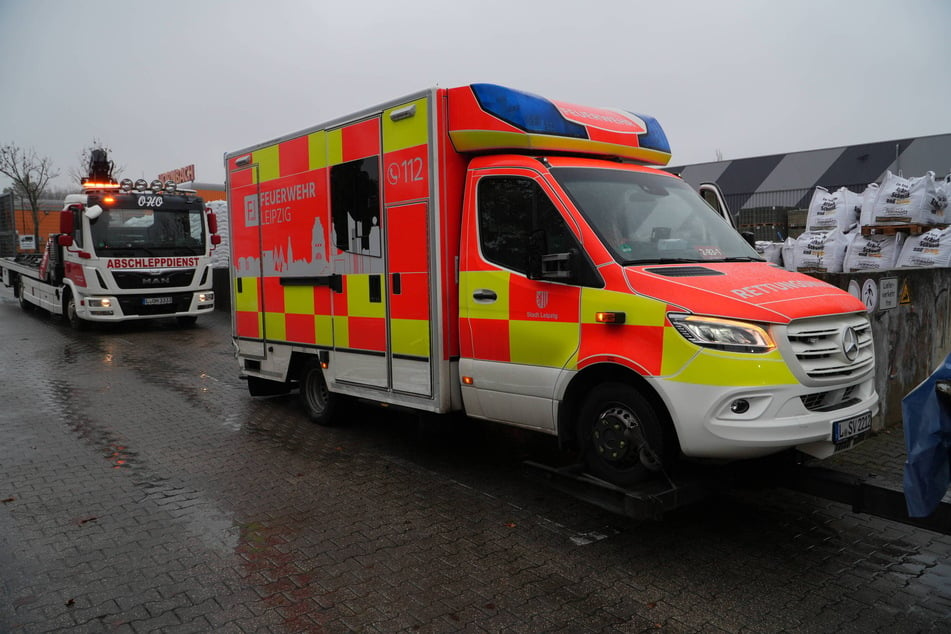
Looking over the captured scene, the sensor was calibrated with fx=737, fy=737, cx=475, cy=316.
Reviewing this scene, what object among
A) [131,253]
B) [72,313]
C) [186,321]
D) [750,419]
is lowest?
[186,321]

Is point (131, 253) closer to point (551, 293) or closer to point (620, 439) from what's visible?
point (551, 293)

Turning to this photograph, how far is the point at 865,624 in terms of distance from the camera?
11.6 feet

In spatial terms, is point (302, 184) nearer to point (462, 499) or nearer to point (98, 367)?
point (462, 499)

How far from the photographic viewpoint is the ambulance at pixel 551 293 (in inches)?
160

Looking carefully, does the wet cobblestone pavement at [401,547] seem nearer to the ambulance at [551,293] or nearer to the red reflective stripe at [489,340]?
the ambulance at [551,293]

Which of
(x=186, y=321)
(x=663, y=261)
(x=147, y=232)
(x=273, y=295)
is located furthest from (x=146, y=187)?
(x=663, y=261)

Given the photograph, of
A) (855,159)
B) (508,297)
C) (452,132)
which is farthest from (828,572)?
(855,159)

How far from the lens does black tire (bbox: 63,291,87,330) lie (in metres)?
16.1

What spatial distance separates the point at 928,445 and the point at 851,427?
3.62ft

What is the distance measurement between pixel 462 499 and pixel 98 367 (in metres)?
8.34

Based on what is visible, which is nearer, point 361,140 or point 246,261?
point 361,140

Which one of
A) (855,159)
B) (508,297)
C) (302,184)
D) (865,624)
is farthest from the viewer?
(855,159)

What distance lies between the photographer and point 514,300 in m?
5.13

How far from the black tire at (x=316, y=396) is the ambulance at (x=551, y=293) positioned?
0.04m
